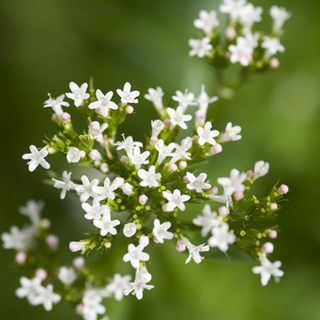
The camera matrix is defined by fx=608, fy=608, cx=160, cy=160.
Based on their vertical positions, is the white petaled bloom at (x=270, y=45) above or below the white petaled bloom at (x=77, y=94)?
above

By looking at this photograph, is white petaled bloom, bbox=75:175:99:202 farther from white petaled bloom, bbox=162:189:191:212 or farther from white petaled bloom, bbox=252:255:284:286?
white petaled bloom, bbox=252:255:284:286

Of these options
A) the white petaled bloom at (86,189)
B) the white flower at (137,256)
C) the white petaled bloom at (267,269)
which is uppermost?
the white petaled bloom at (86,189)

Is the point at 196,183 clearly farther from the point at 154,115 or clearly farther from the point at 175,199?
the point at 154,115

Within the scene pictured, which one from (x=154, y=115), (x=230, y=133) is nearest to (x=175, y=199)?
(x=230, y=133)

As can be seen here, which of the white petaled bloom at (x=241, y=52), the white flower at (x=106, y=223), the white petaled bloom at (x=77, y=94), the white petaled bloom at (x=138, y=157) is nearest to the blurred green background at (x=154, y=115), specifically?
the white petaled bloom at (x=241, y=52)

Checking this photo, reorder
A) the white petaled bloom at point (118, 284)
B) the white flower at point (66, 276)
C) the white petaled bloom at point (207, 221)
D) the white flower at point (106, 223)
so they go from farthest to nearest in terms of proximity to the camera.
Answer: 1. the white flower at point (66, 276)
2. the white petaled bloom at point (118, 284)
3. the white flower at point (106, 223)
4. the white petaled bloom at point (207, 221)

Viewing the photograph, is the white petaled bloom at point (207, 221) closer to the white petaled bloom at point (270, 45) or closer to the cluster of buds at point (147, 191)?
the cluster of buds at point (147, 191)

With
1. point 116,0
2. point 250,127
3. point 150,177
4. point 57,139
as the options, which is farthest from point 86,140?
point 116,0

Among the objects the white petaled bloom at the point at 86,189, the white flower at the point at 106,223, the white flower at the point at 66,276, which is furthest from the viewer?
the white flower at the point at 66,276
